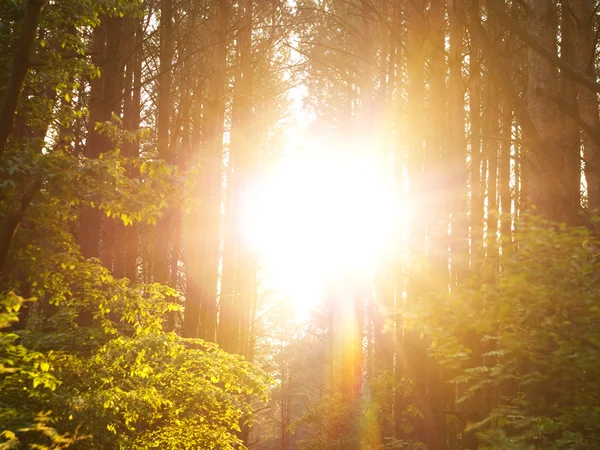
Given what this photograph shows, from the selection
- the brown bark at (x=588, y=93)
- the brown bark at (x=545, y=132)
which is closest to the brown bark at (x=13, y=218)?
the brown bark at (x=545, y=132)

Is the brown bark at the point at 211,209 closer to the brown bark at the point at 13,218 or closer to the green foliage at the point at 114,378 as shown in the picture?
the green foliage at the point at 114,378

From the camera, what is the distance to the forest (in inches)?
159

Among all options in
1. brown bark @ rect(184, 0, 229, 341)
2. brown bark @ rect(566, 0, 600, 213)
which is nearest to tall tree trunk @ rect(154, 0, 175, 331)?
brown bark @ rect(184, 0, 229, 341)

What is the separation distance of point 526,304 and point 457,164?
495 centimetres

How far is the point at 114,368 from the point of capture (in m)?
6.07

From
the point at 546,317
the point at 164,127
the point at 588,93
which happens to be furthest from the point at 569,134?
the point at 164,127

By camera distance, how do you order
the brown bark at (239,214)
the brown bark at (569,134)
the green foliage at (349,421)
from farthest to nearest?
the brown bark at (239,214) → the green foliage at (349,421) → the brown bark at (569,134)

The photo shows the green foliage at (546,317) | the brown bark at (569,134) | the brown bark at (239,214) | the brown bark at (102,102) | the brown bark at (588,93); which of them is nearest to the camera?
the green foliage at (546,317)

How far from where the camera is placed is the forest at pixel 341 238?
4.03 metres

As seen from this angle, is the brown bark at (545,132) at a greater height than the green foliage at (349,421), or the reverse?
the brown bark at (545,132)

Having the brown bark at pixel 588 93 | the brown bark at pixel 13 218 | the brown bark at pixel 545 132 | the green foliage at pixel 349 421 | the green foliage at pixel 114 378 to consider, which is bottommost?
the green foliage at pixel 349 421

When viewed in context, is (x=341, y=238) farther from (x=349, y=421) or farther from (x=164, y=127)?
(x=164, y=127)

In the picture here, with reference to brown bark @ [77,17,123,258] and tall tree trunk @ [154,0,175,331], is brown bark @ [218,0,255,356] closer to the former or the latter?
tall tree trunk @ [154,0,175,331]

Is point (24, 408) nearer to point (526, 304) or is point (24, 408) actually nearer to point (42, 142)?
point (42, 142)
